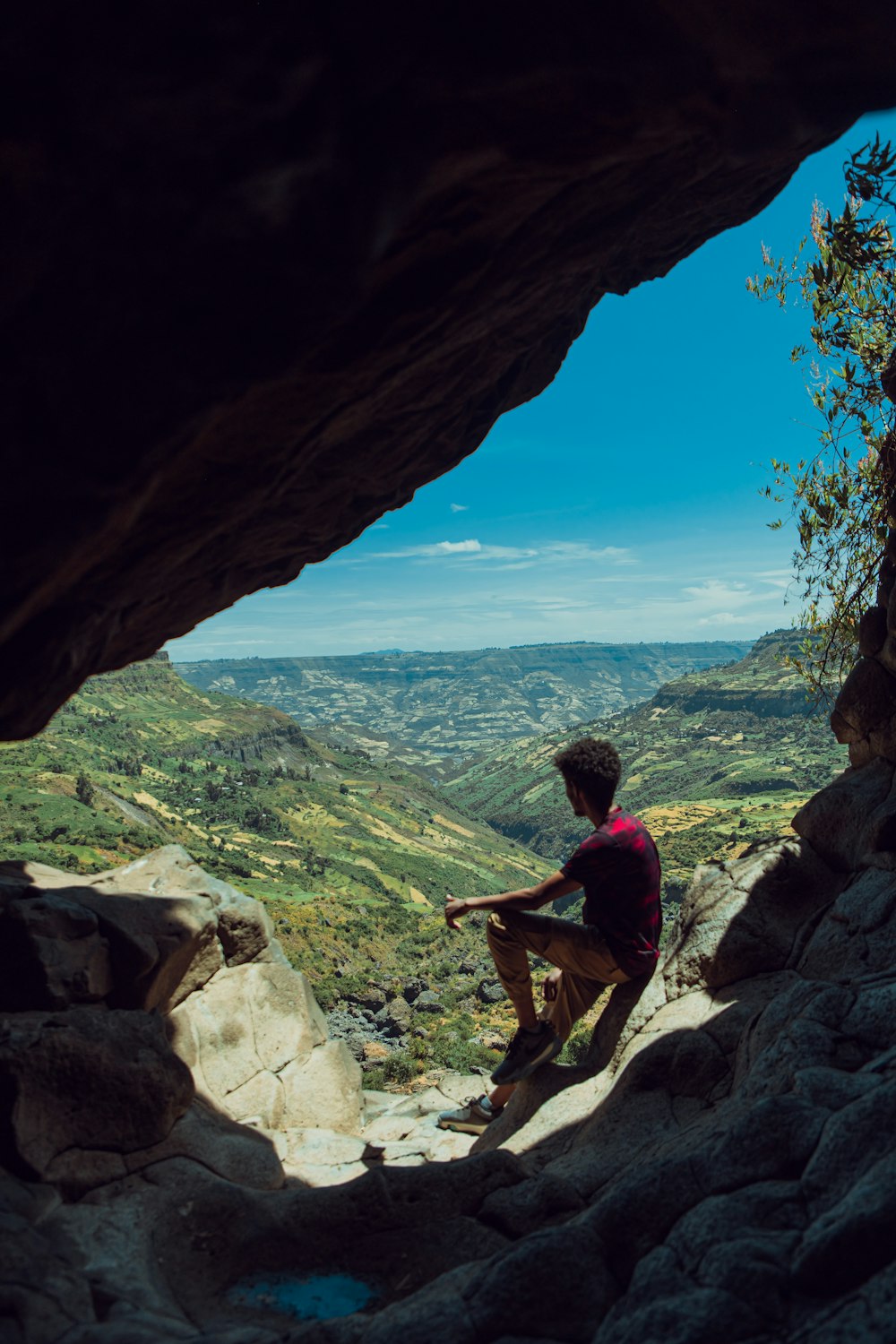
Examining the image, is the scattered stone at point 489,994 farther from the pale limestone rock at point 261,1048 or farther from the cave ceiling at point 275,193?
the cave ceiling at point 275,193

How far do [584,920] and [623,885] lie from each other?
0.81 m

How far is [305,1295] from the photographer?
5734mm

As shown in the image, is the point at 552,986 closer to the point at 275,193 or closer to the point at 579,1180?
the point at 579,1180

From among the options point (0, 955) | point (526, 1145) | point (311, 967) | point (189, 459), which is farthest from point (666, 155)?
point (311, 967)

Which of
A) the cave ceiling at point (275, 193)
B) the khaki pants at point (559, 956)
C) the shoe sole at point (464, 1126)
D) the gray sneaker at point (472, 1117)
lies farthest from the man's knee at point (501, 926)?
the cave ceiling at point (275, 193)

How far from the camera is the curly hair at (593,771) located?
8742mm

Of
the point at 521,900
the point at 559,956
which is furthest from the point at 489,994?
the point at 521,900

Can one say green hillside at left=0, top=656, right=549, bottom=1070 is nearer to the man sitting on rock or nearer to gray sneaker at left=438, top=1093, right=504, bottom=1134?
gray sneaker at left=438, top=1093, right=504, bottom=1134

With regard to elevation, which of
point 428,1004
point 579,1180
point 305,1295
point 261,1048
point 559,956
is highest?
point 559,956

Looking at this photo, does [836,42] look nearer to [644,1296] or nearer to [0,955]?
[644,1296]

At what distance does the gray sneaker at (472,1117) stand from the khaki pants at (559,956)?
214cm

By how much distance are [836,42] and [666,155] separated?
1.61 meters

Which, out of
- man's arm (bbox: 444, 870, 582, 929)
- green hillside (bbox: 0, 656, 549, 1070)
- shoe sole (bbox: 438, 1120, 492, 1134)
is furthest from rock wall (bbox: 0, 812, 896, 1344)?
green hillside (bbox: 0, 656, 549, 1070)

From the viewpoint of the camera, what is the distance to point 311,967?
6531 cm
